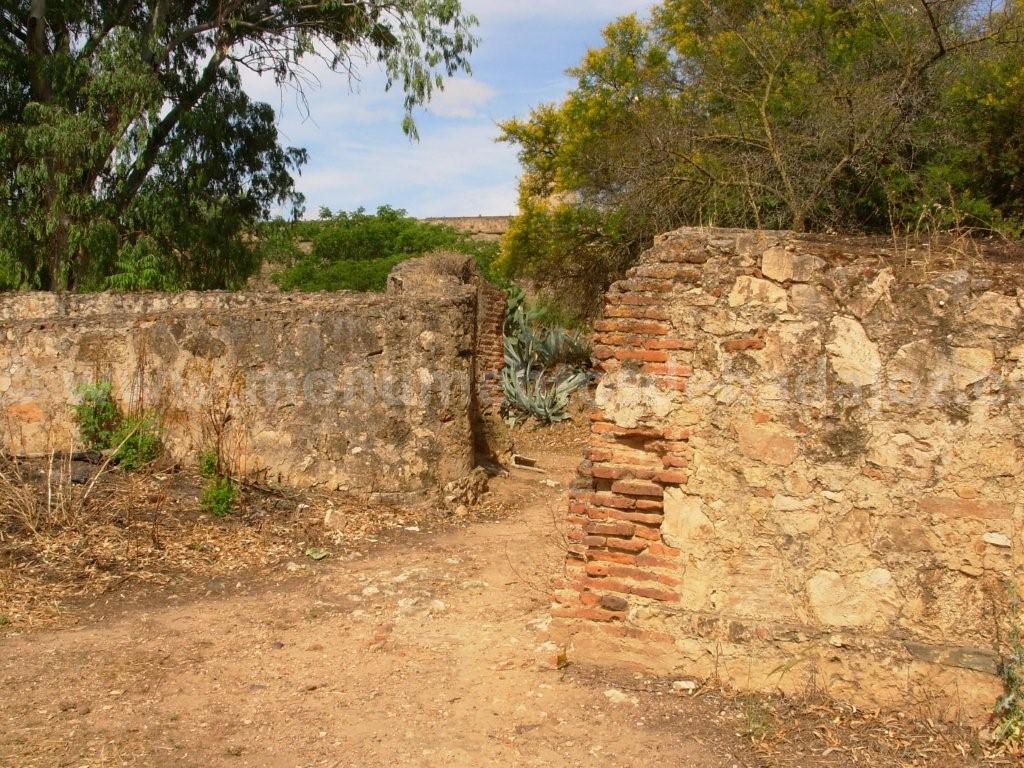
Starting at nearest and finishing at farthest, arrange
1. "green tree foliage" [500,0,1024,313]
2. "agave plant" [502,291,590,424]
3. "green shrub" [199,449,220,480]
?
"green shrub" [199,449,220,480], "green tree foliage" [500,0,1024,313], "agave plant" [502,291,590,424]

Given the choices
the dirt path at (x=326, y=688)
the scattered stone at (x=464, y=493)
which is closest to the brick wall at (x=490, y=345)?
the scattered stone at (x=464, y=493)

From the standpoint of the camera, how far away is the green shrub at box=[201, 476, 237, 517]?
258 inches

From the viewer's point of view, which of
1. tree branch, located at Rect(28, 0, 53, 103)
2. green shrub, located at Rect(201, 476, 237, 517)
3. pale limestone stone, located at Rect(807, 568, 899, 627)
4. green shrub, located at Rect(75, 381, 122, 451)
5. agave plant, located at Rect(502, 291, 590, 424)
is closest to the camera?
pale limestone stone, located at Rect(807, 568, 899, 627)

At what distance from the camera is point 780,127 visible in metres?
12.1

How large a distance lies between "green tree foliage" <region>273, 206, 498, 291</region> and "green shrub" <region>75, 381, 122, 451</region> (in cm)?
1730

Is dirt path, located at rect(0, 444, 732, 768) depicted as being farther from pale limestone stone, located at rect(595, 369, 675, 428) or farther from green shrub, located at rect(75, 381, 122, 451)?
green shrub, located at rect(75, 381, 122, 451)

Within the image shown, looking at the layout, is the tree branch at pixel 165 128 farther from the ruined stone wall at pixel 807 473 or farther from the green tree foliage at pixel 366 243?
the ruined stone wall at pixel 807 473

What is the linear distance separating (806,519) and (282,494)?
4364 millimetres

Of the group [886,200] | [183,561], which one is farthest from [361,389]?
[886,200]

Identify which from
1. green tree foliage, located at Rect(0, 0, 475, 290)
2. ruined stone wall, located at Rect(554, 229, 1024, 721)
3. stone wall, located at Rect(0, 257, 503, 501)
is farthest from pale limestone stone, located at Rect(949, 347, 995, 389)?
green tree foliage, located at Rect(0, 0, 475, 290)

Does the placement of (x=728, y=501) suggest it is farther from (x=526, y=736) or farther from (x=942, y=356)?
(x=526, y=736)

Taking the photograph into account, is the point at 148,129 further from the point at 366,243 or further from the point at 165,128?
the point at 366,243

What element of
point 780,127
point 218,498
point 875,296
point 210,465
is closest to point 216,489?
point 218,498

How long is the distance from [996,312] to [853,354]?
1.88 ft
